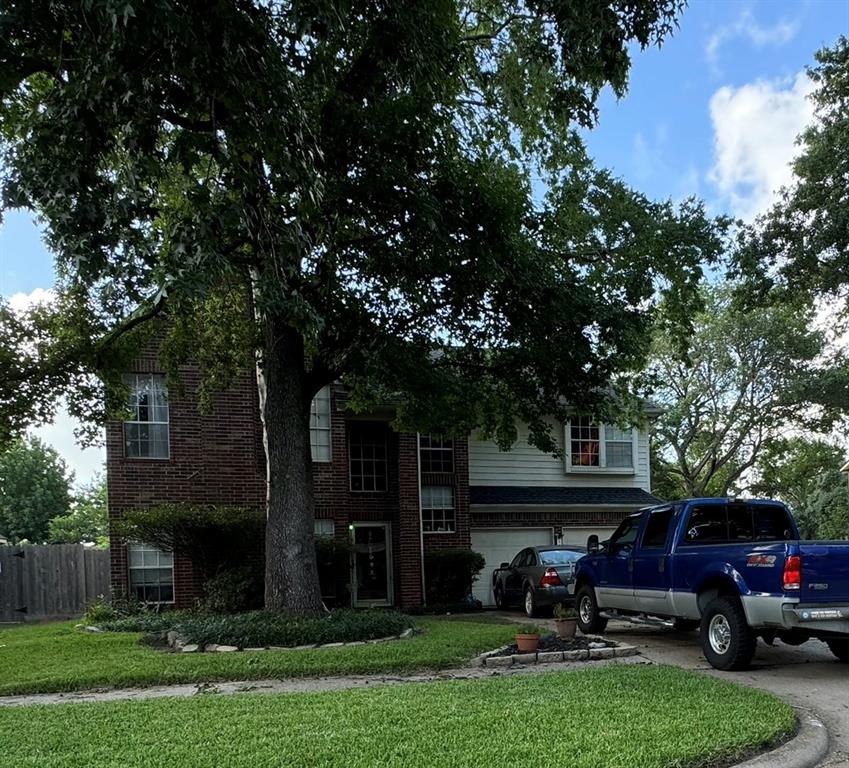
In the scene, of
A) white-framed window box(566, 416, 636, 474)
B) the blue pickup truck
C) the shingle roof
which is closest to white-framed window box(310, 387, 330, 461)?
the shingle roof

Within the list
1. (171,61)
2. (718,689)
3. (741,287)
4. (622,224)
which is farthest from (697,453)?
(171,61)

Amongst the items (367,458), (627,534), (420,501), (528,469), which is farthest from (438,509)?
(627,534)

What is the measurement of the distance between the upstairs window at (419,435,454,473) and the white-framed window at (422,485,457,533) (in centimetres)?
48

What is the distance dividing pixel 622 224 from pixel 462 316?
325 centimetres

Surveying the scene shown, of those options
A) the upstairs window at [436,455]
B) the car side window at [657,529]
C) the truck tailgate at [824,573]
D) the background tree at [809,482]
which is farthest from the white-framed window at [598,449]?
the truck tailgate at [824,573]

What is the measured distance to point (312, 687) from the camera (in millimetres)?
8836

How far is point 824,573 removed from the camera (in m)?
8.90

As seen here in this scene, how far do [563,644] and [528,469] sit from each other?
12.1 metres

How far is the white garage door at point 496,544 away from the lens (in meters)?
21.9

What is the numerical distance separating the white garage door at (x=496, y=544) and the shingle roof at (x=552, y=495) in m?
0.86

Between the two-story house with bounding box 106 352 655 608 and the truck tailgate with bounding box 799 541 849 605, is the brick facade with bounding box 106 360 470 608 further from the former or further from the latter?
the truck tailgate with bounding box 799 541 849 605

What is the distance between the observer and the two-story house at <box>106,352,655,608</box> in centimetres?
1777

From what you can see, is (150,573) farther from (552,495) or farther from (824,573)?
(824,573)

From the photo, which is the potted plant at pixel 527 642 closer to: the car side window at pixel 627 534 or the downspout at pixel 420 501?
the car side window at pixel 627 534
